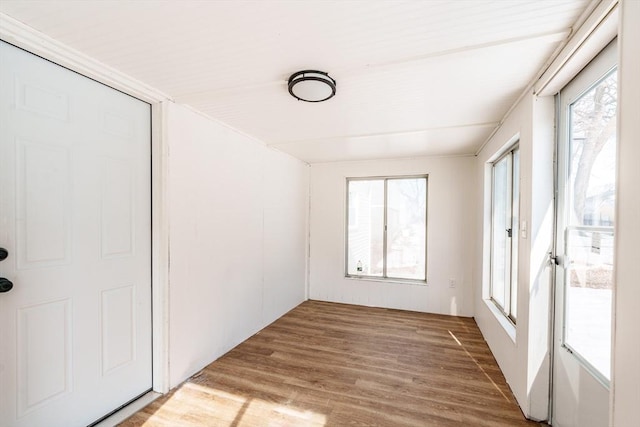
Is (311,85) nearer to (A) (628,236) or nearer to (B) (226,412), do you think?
(A) (628,236)

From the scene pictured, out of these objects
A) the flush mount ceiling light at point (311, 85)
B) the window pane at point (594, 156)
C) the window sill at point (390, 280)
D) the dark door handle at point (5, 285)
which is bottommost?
the window sill at point (390, 280)

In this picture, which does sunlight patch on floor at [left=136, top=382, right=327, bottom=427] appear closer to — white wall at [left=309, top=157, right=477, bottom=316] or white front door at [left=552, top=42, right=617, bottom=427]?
white front door at [left=552, top=42, right=617, bottom=427]

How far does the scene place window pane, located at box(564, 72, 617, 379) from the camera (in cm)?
133

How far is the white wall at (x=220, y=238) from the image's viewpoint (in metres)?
2.18

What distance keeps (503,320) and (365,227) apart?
223 cm

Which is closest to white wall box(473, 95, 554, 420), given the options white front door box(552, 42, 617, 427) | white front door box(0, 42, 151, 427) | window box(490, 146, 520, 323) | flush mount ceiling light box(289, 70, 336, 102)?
white front door box(552, 42, 617, 427)

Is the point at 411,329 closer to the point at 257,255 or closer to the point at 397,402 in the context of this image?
the point at 397,402

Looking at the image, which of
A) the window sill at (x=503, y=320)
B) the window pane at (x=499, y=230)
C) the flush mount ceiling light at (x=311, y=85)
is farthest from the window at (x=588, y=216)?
the flush mount ceiling light at (x=311, y=85)

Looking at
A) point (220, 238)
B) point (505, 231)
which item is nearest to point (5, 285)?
point (220, 238)

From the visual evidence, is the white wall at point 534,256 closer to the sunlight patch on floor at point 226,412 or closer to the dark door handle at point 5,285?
the sunlight patch on floor at point 226,412

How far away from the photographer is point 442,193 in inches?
153

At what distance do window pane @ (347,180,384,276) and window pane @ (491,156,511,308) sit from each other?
1.54 metres

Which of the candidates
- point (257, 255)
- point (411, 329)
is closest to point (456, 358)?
→ point (411, 329)

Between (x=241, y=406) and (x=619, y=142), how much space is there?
2.49m
